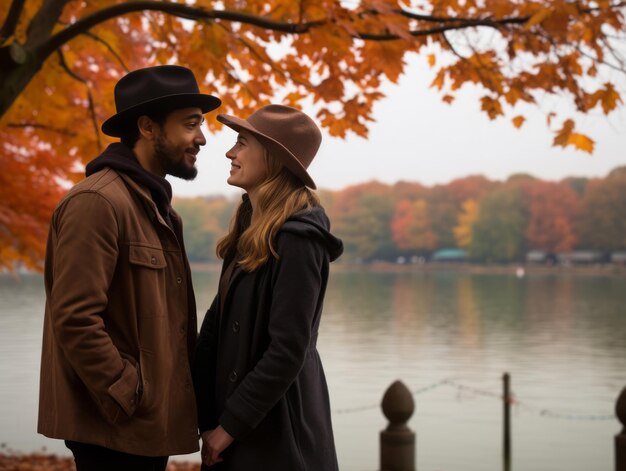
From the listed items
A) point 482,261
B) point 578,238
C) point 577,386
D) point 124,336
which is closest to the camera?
point 124,336

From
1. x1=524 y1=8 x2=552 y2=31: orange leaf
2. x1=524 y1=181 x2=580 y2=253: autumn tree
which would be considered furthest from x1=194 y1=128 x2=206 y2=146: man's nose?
x1=524 y1=181 x2=580 y2=253: autumn tree

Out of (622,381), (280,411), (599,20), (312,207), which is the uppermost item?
(599,20)

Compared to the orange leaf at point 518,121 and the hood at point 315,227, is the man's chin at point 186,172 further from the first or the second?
the orange leaf at point 518,121

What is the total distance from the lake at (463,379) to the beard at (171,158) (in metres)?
7.69

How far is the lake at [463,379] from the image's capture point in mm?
15477

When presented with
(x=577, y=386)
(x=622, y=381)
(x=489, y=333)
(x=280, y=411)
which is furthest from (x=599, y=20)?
(x=489, y=333)

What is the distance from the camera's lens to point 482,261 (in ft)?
482

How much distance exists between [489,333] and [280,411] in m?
41.5

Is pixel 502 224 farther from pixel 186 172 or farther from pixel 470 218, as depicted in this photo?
pixel 186 172

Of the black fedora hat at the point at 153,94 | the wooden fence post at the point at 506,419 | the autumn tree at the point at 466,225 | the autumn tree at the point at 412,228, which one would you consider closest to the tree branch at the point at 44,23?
the black fedora hat at the point at 153,94

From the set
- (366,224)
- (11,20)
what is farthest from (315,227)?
(366,224)

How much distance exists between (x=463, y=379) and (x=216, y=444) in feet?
81.2

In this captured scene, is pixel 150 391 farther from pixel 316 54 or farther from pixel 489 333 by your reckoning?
pixel 489 333

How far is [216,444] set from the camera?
118 inches
